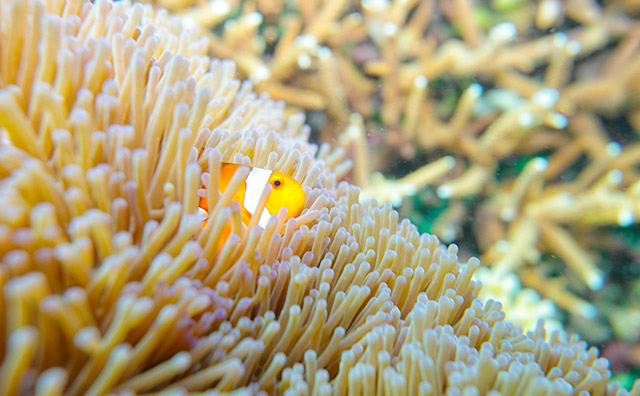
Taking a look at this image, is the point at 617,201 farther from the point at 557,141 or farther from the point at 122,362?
the point at 122,362

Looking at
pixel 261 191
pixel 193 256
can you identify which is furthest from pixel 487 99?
pixel 193 256

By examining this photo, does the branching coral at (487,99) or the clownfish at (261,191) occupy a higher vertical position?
the branching coral at (487,99)

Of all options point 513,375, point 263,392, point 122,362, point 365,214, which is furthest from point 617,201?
point 122,362

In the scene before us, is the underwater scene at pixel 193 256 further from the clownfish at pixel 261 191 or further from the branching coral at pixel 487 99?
the branching coral at pixel 487 99

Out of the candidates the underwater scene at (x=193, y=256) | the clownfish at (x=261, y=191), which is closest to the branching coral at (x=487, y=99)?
the underwater scene at (x=193, y=256)

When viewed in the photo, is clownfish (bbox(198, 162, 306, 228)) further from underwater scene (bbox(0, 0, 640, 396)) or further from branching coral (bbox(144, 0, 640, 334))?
branching coral (bbox(144, 0, 640, 334))

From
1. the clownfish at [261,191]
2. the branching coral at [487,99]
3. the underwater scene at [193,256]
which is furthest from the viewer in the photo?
the branching coral at [487,99]

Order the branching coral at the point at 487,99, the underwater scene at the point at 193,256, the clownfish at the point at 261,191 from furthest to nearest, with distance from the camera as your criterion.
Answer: the branching coral at the point at 487,99, the clownfish at the point at 261,191, the underwater scene at the point at 193,256

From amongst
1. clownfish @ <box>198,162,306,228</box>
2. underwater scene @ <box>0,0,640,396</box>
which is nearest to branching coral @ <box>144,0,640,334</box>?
underwater scene @ <box>0,0,640,396</box>
